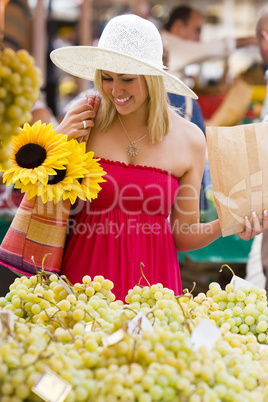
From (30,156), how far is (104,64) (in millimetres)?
394

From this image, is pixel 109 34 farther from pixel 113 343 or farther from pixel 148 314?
pixel 113 343

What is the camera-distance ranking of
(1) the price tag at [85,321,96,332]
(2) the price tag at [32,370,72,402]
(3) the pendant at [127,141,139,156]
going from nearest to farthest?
(2) the price tag at [32,370,72,402]
(1) the price tag at [85,321,96,332]
(3) the pendant at [127,141,139,156]

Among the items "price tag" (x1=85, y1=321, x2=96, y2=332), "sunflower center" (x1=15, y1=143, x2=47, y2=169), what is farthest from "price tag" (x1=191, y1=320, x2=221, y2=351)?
"sunflower center" (x1=15, y1=143, x2=47, y2=169)

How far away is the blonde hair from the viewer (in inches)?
72.9

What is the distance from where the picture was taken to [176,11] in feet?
14.6

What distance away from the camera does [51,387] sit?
0.92m

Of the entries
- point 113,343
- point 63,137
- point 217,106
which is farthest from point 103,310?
point 217,106

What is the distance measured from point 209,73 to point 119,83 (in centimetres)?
586

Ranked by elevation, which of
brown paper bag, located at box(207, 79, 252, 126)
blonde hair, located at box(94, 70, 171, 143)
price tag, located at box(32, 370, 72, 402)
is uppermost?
brown paper bag, located at box(207, 79, 252, 126)

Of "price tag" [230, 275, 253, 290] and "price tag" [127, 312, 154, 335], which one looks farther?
"price tag" [230, 275, 253, 290]

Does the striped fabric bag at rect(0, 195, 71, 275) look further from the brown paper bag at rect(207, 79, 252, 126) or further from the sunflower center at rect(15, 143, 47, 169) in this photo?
the brown paper bag at rect(207, 79, 252, 126)

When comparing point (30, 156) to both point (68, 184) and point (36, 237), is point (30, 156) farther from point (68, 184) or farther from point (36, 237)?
point (36, 237)

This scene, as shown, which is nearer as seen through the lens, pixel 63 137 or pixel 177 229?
pixel 63 137

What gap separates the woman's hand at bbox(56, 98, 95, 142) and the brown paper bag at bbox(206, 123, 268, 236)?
449 mm
